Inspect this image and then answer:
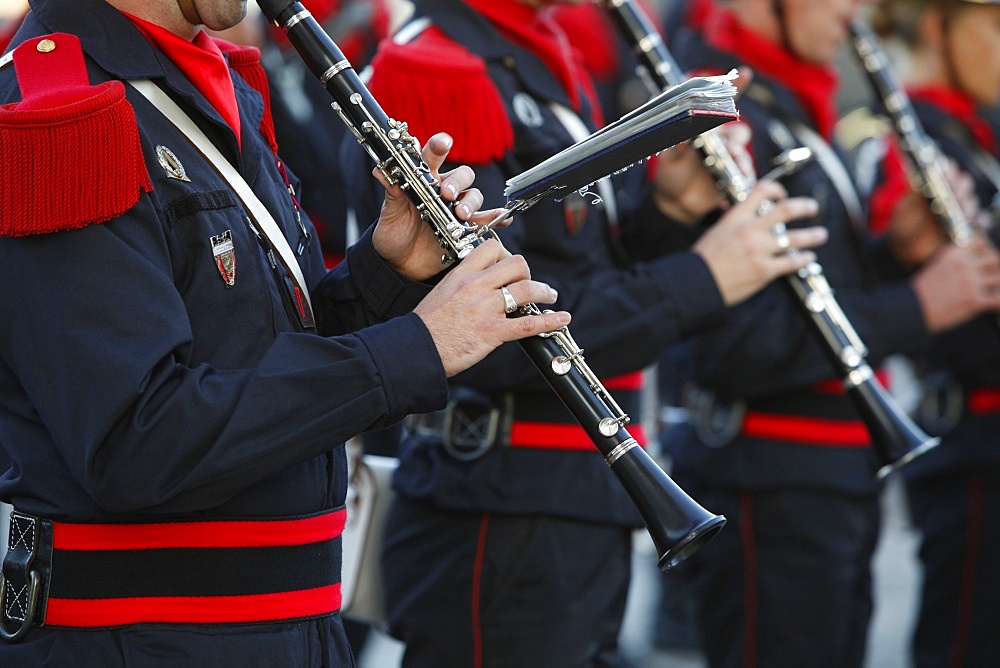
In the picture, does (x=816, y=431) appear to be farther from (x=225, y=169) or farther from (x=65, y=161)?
(x=65, y=161)

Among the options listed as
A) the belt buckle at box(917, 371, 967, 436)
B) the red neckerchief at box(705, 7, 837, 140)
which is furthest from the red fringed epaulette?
the belt buckle at box(917, 371, 967, 436)

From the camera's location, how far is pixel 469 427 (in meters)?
2.89

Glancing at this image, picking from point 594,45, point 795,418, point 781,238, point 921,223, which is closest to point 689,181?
point 781,238

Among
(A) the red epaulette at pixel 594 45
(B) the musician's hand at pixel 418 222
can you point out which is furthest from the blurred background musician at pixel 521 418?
(A) the red epaulette at pixel 594 45

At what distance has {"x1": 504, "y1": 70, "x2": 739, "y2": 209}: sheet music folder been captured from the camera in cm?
182

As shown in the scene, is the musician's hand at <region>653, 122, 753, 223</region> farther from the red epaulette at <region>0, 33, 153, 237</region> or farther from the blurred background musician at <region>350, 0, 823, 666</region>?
the red epaulette at <region>0, 33, 153, 237</region>

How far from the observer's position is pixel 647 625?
17.7ft

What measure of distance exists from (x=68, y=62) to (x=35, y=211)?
25 centimetres

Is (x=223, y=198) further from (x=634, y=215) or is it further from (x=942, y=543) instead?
(x=942, y=543)

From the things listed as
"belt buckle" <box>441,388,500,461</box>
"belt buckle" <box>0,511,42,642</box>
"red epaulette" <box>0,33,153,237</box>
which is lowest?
"belt buckle" <box>441,388,500,461</box>

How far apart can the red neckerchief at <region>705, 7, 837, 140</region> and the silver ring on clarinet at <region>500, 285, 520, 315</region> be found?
6.64 ft

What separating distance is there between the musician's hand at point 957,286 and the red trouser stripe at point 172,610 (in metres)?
2.24

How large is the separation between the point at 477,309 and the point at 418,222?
1.11 feet

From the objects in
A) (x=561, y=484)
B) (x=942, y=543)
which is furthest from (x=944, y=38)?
(x=561, y=484)
